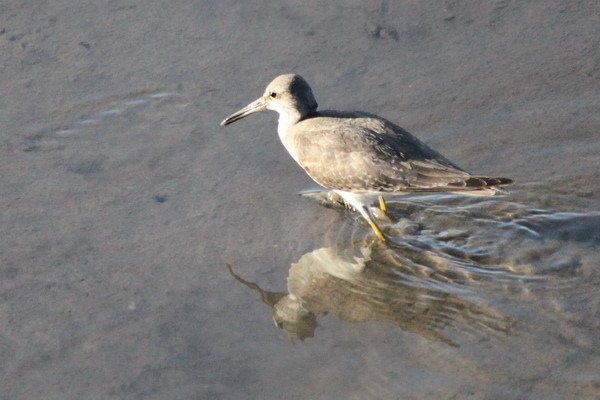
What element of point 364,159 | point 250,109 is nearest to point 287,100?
point 250,109

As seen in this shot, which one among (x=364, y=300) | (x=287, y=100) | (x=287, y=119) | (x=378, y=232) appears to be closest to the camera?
(x=364, y=300)

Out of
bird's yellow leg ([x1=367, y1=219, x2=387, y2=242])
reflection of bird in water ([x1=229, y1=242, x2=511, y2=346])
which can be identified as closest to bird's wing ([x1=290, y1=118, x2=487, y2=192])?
bird's yellow leg ([x1=367, y1=219, x2=387, y2=242])

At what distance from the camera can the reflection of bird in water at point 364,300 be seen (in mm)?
6473

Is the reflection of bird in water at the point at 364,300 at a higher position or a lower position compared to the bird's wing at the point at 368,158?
lower

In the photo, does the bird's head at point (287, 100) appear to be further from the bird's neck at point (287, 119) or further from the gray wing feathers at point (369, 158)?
the gray wing feathers at point (369, 158)

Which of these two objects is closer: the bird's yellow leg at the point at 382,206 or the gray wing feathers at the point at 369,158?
the gray wing feathers at the point at 369,158

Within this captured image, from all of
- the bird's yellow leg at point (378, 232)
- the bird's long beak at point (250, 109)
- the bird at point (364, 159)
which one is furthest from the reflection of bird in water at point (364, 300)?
the bird's long beak at point (250, 109)

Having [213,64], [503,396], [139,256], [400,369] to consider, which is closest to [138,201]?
[139,256]

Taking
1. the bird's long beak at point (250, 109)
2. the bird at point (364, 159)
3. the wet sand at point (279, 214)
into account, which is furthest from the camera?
the bird's long beak at point (250, 109)

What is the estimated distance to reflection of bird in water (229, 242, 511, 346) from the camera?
6.47 m

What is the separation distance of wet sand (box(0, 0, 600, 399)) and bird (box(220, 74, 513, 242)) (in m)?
0.27

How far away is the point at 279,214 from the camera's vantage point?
7.38m

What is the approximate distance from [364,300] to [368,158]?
109 cm

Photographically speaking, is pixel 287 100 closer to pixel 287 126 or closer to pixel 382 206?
pixel 287 126
